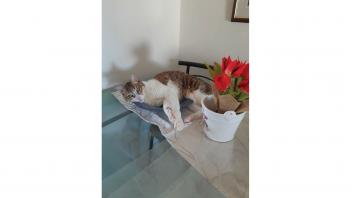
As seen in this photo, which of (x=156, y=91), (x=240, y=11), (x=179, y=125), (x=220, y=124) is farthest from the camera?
(x=240, y=11)

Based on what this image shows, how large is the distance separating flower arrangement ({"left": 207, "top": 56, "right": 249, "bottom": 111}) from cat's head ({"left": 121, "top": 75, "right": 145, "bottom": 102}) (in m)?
0.35

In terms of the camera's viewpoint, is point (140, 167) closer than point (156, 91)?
Yes

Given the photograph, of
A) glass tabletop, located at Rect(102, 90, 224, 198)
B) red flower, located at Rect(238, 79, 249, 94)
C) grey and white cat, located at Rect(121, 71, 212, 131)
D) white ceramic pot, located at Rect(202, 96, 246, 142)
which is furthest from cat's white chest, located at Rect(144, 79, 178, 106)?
red flower, located at Rect(238, 79, 249, 94)

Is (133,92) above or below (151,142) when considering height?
above

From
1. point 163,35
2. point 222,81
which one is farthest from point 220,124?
point 163,35

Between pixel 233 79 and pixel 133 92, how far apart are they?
16.6 inches

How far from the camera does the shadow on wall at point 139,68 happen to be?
111 centimetres

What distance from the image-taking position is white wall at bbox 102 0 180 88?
1041 mm

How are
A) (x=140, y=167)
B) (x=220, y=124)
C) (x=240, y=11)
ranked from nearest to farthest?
(x=140, y=167)
(x=220, y=124)
(x=240, y=11)

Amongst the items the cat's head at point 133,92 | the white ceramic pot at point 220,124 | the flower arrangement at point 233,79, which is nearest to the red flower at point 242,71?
the flower arrangement at point 233,79

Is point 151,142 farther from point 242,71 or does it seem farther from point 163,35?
point 163,35

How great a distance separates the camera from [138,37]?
119 cm
